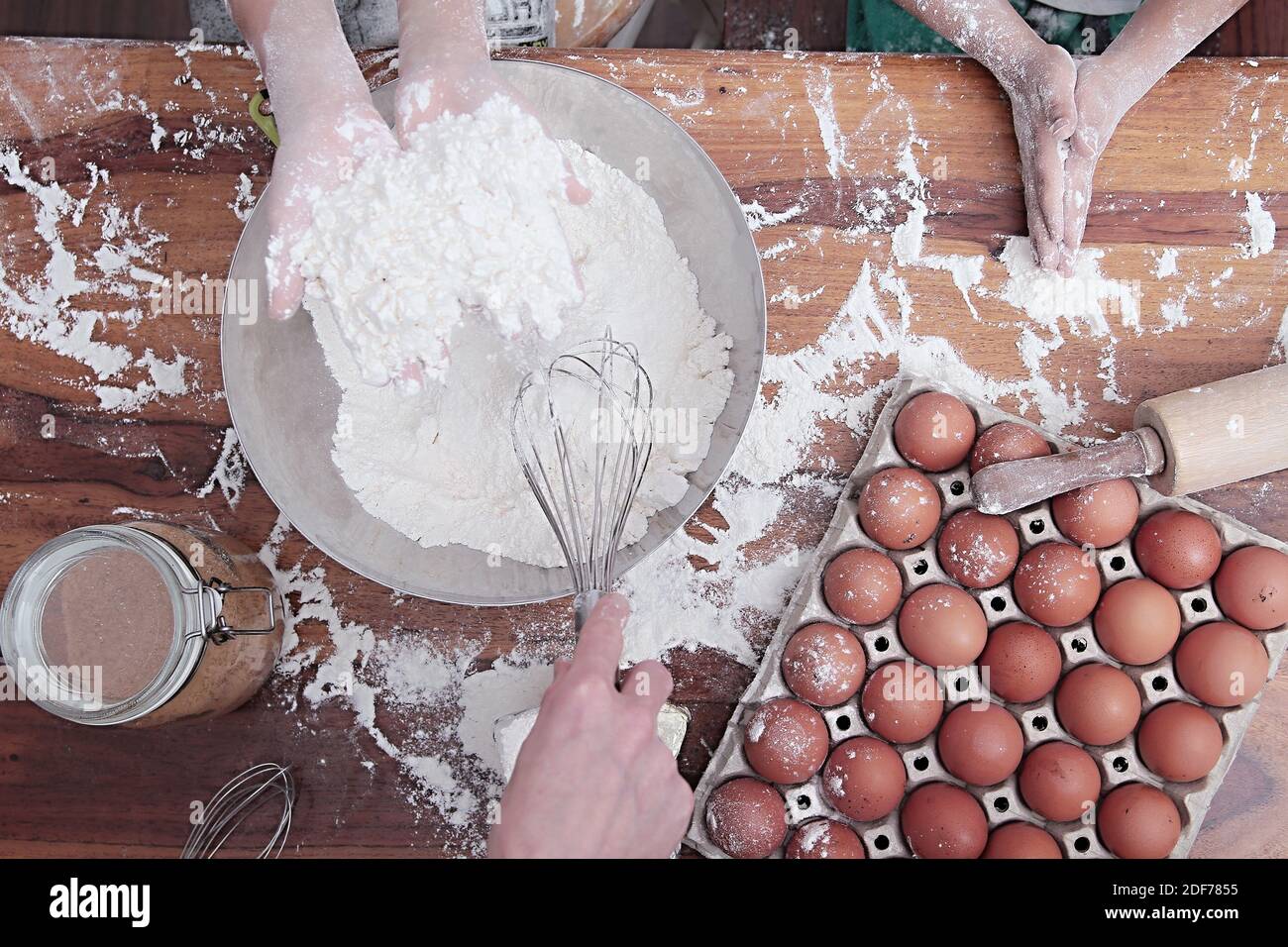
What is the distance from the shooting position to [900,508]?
91 cm

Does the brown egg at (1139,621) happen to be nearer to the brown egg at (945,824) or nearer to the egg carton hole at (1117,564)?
the egg carton hole at (1117,564)

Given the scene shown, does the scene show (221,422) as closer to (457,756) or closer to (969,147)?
(457,756)

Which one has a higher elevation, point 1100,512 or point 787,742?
point 1100,512

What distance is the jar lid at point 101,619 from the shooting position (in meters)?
0.80

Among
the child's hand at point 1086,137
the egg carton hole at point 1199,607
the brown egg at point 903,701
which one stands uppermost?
the child's hand at point 1086,137

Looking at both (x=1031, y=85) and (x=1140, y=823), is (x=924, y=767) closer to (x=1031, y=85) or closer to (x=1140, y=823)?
(x=1140, y=823)

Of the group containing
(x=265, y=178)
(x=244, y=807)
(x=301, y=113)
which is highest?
(x=301, y=113)

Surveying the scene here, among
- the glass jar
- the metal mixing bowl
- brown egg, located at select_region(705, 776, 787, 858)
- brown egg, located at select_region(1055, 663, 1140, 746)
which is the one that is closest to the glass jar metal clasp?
the glass jar

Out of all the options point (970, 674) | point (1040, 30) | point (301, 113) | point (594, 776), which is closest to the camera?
point (594, 776)

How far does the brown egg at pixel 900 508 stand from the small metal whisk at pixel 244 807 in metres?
0.74

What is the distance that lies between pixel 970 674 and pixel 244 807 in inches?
33.5

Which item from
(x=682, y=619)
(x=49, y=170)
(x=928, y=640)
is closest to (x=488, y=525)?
(x=682, y=619)

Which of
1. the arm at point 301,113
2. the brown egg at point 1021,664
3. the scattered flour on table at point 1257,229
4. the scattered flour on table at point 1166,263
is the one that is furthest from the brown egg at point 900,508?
the arm at point 301,113

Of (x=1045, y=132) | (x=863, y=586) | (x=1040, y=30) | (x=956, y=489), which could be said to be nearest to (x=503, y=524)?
(x=863, y=586)
